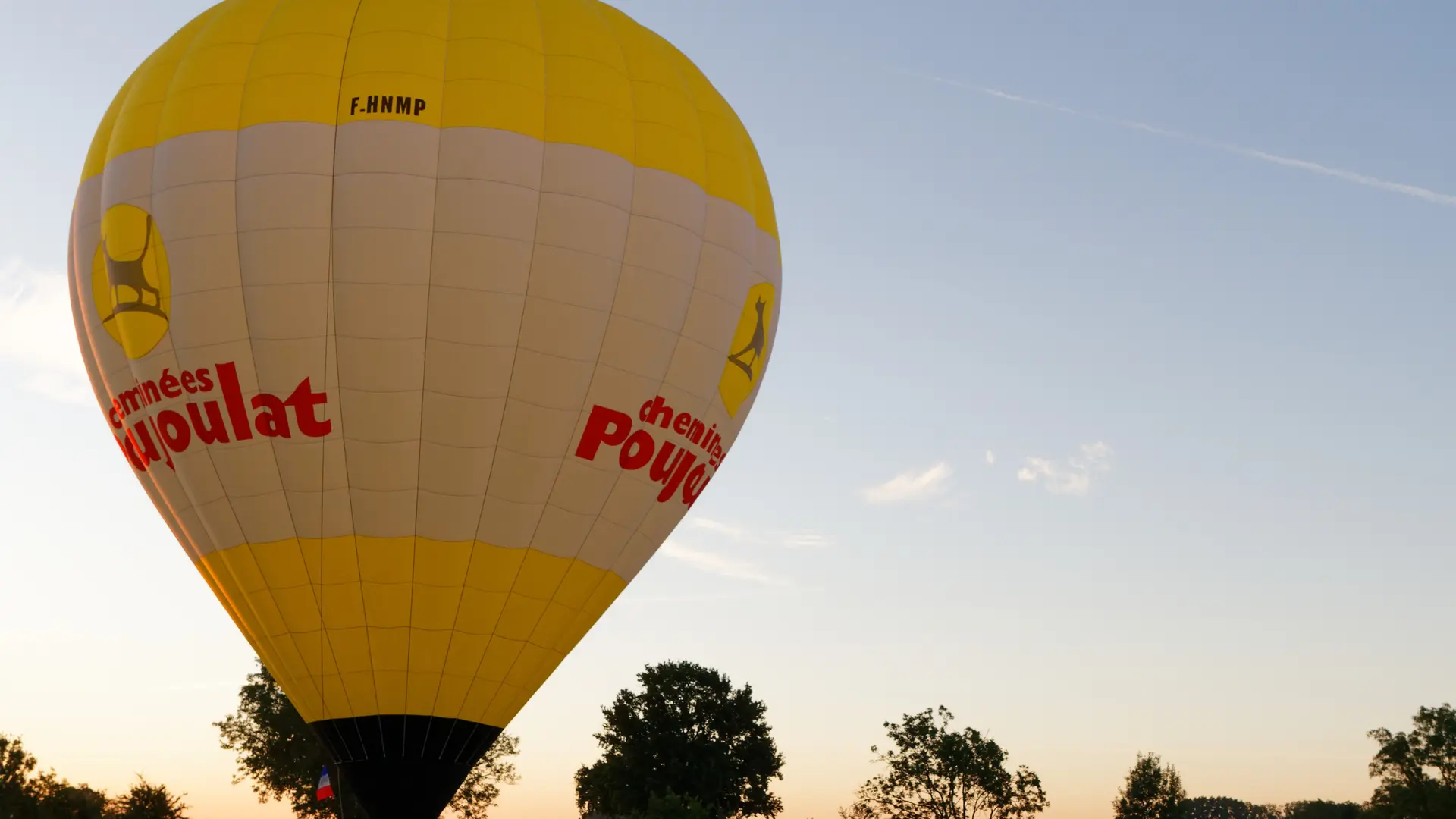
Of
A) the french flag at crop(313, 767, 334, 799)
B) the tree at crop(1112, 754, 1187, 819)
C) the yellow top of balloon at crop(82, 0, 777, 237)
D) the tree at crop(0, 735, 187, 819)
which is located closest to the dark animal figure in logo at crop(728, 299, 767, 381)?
the yellow top of balloon at crop(82, 0, 777, 237)

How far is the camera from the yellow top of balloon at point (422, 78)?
17.6m

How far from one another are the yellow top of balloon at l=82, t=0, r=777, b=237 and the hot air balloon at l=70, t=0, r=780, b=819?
0.15 ft

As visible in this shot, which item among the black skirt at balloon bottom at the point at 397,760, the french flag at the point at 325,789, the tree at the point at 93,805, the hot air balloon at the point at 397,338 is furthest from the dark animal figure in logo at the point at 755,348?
the tree at the point at 93,805

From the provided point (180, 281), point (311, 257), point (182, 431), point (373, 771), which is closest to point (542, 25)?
point (311, 257)

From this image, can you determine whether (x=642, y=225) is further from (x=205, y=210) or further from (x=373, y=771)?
(x=373, y=771)

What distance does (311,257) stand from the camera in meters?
17.0

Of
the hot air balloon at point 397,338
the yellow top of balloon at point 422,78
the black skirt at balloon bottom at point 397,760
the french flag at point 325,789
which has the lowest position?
the black skirt at balloon bottom at point 397,760

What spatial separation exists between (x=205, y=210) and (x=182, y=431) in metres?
2.88

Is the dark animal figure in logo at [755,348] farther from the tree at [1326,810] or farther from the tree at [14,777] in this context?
the tree at [1326,810]

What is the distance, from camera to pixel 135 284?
17891 mm

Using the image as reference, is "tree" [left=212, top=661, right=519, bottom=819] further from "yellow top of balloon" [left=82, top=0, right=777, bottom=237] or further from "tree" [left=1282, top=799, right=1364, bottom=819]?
"tree" [left=1282, top=799, right=1364, bottom=819]

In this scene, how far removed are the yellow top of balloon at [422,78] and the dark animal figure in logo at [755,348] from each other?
6.24 ft

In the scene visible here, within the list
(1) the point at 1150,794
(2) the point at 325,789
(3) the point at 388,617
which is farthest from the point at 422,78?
(1) the point at 1150,794

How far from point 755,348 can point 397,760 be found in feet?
25.4
